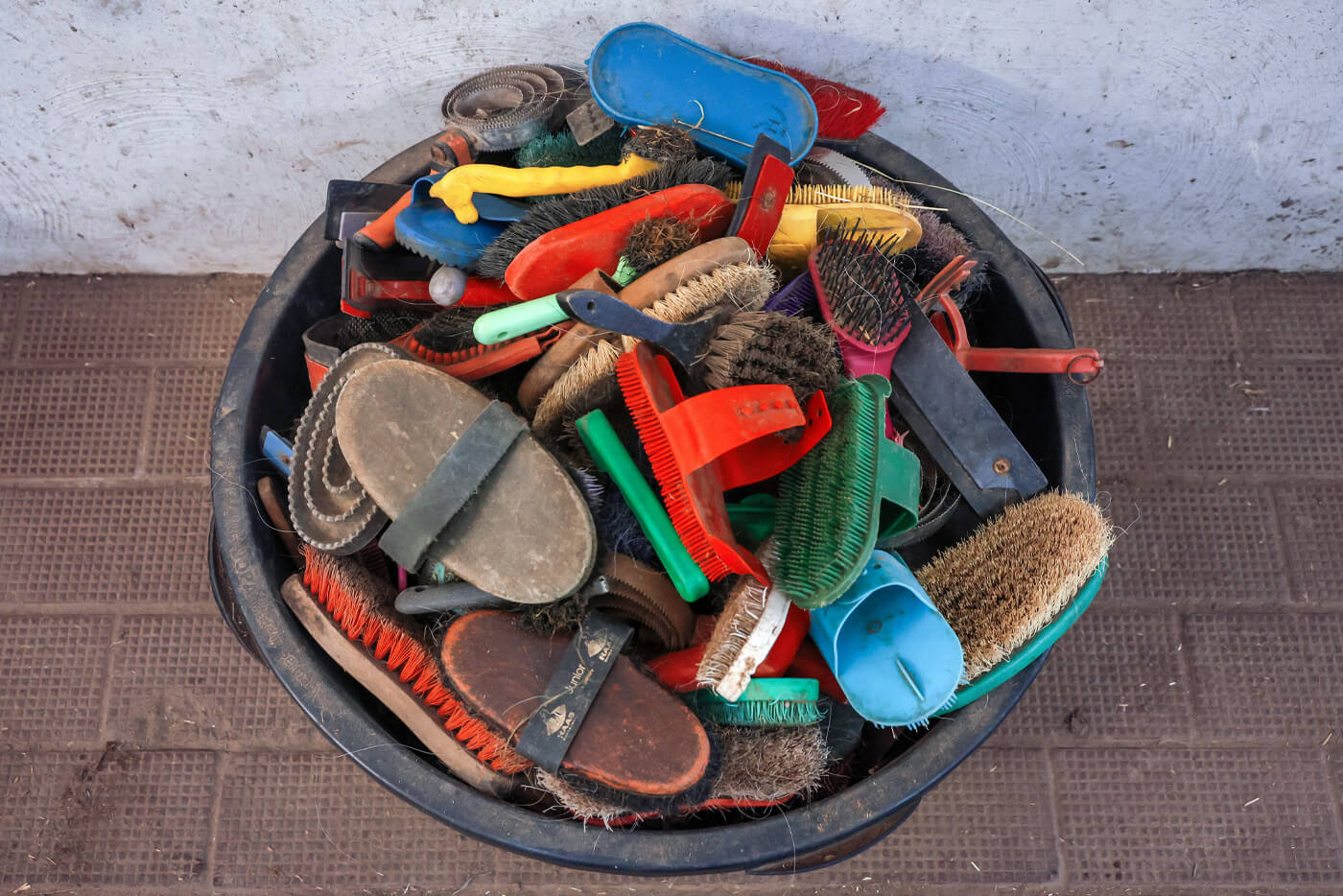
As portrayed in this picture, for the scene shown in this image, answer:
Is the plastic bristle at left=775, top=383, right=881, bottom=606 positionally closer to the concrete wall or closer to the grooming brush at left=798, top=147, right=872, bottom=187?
the grooming brush at left=798, top=147, right=872, bottom=187

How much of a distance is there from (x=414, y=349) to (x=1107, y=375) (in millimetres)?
972

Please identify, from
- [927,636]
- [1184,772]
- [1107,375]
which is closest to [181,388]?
[927,636]

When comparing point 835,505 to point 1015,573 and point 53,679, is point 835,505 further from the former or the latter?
point 53,679

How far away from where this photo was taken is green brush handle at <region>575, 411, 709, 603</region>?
28.4 inches

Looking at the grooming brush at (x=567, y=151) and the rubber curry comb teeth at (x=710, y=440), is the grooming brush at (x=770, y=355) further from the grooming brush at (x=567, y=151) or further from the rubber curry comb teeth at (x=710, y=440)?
the grooming brush at (x=567, y=151)

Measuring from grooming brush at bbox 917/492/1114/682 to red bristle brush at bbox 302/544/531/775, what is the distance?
0.41 m

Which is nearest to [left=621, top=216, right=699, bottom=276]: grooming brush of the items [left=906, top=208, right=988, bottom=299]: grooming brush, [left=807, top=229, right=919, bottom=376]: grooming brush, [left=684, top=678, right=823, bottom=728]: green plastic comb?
[left=807, top=229, right=919, bottom=376]: grooming brush

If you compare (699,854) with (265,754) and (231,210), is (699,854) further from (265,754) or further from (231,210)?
(231,210)

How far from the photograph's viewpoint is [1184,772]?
45.6 inches

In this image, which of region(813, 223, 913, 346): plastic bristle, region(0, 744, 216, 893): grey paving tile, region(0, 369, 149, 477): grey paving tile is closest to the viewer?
region(813, 223, 913, 346): plastic bristle

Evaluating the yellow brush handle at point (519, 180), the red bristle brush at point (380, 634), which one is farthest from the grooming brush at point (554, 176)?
the red bristle brush at point (380, 634)

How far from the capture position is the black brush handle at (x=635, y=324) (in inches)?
25.5

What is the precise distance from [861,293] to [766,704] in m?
0.34

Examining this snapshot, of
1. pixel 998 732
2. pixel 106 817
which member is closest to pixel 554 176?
pixel 998 732
